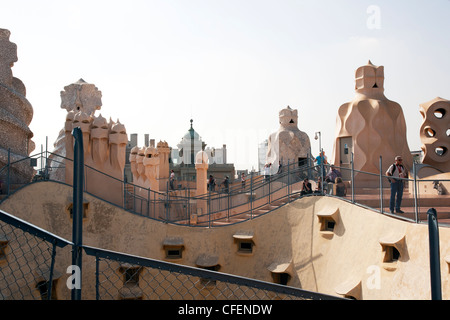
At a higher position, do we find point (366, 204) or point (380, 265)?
point (366, 204)

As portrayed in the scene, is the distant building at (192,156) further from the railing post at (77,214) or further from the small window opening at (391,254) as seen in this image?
the railing post at (77,214)

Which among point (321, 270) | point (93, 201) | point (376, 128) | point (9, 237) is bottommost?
point (321, 270)

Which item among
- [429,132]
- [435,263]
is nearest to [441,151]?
[429,132]

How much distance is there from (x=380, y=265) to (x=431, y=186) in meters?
3.03

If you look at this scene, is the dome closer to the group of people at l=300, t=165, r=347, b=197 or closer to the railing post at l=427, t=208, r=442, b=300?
the group of people at l=300, t=165, r=347, b=197

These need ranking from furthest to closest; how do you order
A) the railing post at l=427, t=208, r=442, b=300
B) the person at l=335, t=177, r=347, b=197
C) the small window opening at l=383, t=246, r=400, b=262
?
1. the person at l=335, t=177, r=347, b=197
2. the small window opening at l=383, t=246, r=400, b=262
3. the railing post at l=427, t=208, r=442, b=300

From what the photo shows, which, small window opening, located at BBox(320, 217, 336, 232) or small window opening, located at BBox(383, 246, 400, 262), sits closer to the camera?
small window opening, located at BBox(383, 246, 400, 262)

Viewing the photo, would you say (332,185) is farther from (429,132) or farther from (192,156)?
(192,156)

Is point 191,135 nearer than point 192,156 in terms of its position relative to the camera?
No

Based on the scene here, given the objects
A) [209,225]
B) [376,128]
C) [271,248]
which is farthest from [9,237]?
[376,128]

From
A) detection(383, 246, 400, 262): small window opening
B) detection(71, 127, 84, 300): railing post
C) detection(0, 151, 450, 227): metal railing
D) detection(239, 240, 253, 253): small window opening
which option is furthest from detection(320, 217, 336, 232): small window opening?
detection(71, 127, 84, 300): railing post

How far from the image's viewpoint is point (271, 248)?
10516mm
